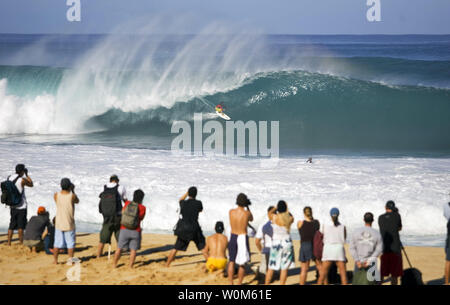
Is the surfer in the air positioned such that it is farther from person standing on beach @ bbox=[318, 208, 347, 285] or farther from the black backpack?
the black backpack

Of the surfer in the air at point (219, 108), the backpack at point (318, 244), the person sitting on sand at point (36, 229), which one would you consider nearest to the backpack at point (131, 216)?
the person sitting on sand at point (36, 229)

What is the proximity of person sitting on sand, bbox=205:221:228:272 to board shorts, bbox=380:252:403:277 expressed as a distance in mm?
2014

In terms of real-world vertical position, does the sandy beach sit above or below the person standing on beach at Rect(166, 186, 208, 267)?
below

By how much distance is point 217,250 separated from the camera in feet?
24.1

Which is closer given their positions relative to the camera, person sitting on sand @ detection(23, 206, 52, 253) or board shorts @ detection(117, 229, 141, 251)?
board shorts @ detection(117, 229, 141, 251)

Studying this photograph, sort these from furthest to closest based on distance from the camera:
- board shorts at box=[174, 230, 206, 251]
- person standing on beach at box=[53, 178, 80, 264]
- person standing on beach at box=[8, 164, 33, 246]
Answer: person standing on beach at box=[8, 164, 33, 246] → person standing on beach at box=[53, 178, 80, 264] → board shorts at box=[174, 230, 206, 251]

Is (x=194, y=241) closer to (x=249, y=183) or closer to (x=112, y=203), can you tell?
(x=112, y=203)

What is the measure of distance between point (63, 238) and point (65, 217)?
0.34m

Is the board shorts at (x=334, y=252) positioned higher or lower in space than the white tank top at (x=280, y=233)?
lower

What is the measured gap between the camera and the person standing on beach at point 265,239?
693 centimetres

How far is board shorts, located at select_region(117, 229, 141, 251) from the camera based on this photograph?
748cm

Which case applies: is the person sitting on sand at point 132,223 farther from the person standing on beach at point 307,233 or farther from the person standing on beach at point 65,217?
the person standing on beach at point 307,233

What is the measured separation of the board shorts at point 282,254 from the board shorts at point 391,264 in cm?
112

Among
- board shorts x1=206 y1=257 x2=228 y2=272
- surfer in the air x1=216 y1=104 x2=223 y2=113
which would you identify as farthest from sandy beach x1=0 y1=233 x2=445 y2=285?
surfer in the air x1=216 y1=104 x2=223 y2=113
